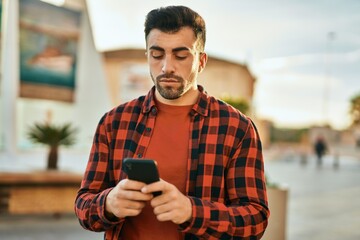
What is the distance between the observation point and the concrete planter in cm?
468

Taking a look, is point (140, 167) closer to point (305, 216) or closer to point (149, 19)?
point (149, 19)

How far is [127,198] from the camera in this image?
114 centimetres

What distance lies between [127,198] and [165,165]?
0.67 ft

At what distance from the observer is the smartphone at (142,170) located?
1067 mm

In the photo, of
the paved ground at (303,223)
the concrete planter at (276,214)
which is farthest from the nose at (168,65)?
the paved ground at (303,223)

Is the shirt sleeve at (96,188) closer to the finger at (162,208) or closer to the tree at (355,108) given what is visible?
the finger at (162,208)

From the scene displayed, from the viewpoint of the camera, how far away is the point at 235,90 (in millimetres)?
23797

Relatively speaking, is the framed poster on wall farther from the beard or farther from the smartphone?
the smartphone

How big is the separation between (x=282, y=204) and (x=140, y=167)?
3.97 meters

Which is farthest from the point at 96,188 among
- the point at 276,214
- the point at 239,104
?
the point at 239,104

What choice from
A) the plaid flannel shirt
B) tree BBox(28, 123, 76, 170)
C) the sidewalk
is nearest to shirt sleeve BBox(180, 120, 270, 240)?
the plaid flannel shirt

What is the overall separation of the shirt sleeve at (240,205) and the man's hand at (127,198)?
13 centimetres

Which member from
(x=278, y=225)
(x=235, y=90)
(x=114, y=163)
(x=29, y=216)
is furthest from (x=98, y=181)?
(x=235, y=90)

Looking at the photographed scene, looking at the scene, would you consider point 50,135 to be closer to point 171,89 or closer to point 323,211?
point 323,211
